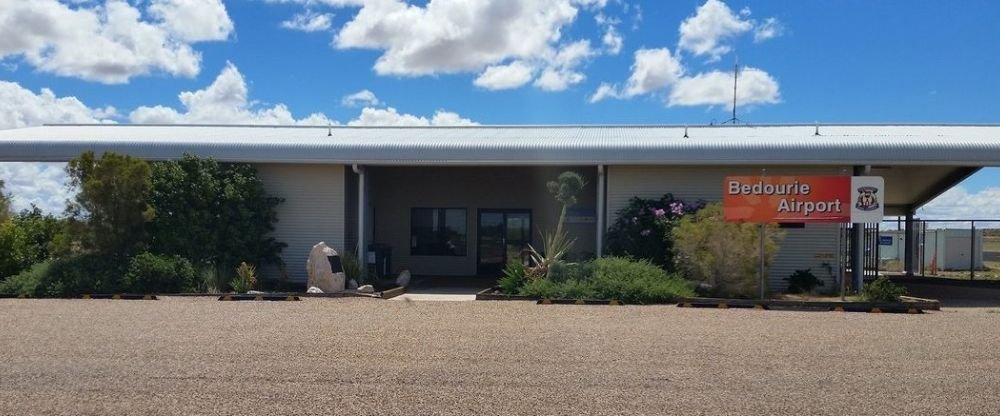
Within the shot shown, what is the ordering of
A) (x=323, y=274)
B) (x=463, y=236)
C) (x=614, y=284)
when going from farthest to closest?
(x=463, y=236), (x=323, y=274), (x=614, y=284)

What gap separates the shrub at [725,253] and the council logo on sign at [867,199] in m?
1.70

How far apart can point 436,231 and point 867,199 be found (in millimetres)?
12278

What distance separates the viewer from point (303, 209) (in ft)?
65.0

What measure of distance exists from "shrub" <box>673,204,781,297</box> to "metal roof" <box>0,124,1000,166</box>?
6.78 feet

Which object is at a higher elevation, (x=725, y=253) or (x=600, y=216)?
(x=600, y=216)

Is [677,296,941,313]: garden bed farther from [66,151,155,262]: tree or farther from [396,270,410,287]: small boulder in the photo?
[66,151,155,262]: tree

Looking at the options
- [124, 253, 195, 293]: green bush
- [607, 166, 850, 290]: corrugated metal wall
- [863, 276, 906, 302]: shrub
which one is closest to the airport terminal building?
[607, 166, 850, 290]: corrugated metal wall

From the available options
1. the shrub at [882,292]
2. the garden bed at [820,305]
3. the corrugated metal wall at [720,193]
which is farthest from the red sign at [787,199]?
the corrugated metal wall at [720,193]

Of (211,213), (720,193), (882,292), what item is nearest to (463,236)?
(211,213)

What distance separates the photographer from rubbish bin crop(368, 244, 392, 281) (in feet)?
66.4

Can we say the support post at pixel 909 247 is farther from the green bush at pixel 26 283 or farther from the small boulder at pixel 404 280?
the green bush at pixel 26 283

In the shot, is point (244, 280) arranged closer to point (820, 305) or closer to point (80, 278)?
point (80, 278)

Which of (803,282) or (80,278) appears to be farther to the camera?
(803,282)

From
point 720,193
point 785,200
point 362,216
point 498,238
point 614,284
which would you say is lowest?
point 614,284
